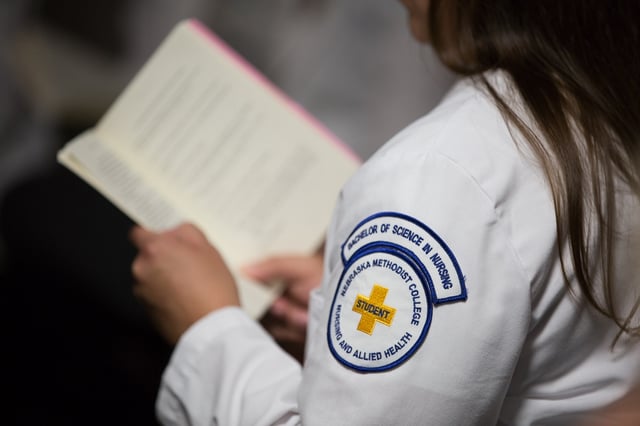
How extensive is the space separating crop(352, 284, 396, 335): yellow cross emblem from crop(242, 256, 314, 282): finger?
285mm

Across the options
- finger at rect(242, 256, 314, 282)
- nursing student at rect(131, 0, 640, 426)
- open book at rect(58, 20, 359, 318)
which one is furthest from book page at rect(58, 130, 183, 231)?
nursing student at rect(131, 0, 640, 426)

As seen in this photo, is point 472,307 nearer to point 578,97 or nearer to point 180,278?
point 578,97

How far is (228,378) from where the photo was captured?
583 millimetres

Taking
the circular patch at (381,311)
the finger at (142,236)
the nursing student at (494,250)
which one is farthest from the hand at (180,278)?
the circular patch at (381,311)

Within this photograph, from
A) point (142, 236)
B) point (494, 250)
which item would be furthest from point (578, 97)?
point (142, 236)

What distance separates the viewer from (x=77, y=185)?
1.22 m

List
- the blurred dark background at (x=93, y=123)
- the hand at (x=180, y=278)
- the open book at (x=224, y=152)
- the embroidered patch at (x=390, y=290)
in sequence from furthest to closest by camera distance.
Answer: the blurred dark background at (x=93, y=123), the open book at (x=224, y=152), the hand at (x=180, y=278), the embroidered patch at (x=390, y=290)

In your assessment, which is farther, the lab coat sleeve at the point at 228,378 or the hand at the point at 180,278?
the hand at the point at 180,278

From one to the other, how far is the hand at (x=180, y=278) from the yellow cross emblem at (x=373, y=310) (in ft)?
0.75

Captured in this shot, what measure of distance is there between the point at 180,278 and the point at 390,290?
0.98 ft

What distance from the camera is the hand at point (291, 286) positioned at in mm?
755

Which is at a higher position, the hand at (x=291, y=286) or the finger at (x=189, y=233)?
the finger at (x=189, y=233)

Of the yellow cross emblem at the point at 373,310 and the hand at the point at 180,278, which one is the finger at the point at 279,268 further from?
the yellow cross emblem at the point at 373,310

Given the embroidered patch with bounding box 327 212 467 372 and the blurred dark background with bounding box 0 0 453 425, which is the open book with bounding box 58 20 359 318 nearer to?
the embroidered patch with bounding box 327 212 467 372
